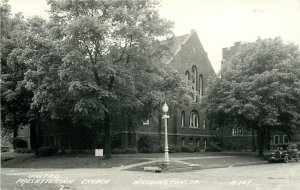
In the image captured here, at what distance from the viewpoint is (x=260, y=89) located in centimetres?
3534

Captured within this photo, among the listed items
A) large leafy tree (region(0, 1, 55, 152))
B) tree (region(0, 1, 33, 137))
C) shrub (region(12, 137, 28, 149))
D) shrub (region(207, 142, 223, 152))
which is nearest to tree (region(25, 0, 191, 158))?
large leafy tree (region(0, 1, 55, 152))

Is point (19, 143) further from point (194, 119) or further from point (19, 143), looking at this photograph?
point (194, 119)

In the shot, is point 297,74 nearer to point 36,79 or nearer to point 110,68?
point 110,68

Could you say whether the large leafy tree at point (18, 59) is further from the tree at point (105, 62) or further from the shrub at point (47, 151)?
the shrub at point (47, 151)

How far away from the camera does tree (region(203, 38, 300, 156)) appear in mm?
35219

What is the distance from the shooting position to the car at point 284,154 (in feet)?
111

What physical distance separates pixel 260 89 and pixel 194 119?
17.3 m

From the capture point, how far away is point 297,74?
36.9 metres

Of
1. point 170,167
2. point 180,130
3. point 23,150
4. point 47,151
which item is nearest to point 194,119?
point 180,130

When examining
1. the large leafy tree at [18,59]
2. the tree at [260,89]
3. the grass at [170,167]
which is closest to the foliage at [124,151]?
the large leafy tree at [18,59]

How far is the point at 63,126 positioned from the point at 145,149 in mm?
11296

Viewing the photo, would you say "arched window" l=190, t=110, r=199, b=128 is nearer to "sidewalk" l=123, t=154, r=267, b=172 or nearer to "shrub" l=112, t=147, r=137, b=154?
"shrub" l=112, t=147, r=137, b=154

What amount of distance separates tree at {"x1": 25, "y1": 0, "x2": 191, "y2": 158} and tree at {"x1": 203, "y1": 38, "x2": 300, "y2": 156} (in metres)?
5.37

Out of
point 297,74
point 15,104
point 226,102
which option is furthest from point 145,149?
point 297,74
